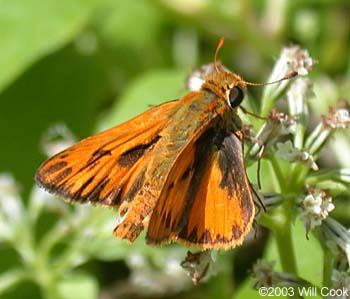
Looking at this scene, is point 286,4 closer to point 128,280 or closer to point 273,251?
point 128,280

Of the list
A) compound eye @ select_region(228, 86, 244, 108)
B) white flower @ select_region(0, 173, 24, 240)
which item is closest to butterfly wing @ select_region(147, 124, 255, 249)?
compound eye @ select_region(228, 86, 244, 108)

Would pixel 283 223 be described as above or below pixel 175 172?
below

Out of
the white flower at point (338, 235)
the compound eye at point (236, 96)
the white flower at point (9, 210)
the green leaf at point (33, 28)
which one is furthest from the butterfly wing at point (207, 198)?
the green leaf at point (33, 28)

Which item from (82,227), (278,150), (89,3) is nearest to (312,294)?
(278,150)

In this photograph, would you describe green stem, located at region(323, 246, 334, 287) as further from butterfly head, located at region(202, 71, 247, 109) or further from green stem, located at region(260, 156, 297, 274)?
butterfly head, located at region(202, 71, 247, 109)

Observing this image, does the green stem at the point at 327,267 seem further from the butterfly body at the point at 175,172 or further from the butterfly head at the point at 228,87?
the butterfly head at the point at 228,87

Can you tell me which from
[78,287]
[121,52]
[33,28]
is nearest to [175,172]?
[78,287]

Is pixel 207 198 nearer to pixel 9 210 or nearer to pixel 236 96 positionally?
pixel 236 96

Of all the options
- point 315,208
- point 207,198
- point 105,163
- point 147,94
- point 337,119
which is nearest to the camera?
point 207,198
